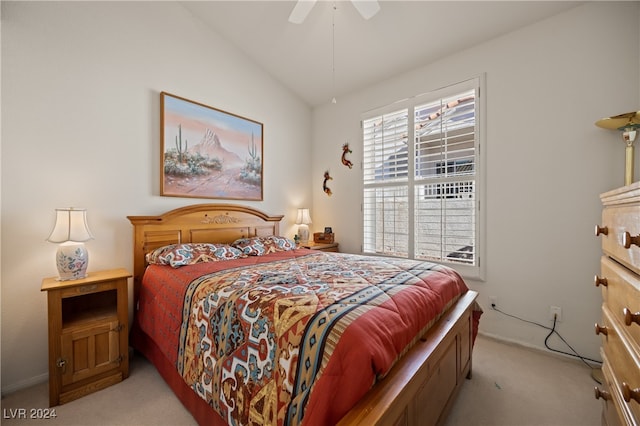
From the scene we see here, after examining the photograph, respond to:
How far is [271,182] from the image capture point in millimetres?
3717

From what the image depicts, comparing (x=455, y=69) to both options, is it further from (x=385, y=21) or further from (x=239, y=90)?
(x=239, y=90)

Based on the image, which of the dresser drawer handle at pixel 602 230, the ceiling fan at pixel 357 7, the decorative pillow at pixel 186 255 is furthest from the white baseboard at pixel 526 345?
the ceiling fan at pixel 357 7

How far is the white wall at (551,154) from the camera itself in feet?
6.98

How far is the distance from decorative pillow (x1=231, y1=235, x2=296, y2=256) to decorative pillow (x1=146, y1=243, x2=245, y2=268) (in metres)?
0.20

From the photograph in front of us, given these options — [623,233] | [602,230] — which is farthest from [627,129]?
[623,233]

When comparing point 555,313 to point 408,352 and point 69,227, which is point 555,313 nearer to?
point 408,352

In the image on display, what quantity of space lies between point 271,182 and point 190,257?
5.62 ft

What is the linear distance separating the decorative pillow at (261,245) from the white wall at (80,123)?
748mm

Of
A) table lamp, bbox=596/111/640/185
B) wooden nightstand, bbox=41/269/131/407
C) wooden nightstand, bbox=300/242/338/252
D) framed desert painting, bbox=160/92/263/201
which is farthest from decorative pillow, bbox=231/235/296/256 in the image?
table lamp, bbox=596/111/640/185

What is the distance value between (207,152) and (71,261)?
Answer: 1572 mm

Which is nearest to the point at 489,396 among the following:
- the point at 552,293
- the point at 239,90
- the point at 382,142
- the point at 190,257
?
the point at 552,293

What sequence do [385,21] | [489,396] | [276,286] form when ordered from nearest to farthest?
[276,286] → [489,396] → [385,21]

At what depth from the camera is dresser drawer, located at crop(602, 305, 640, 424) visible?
837 mm

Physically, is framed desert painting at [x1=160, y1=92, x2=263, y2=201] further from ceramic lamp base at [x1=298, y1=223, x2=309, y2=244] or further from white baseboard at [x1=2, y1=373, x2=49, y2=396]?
white baseboard at [x1=2, y1=373, x2=49, y2=396]
